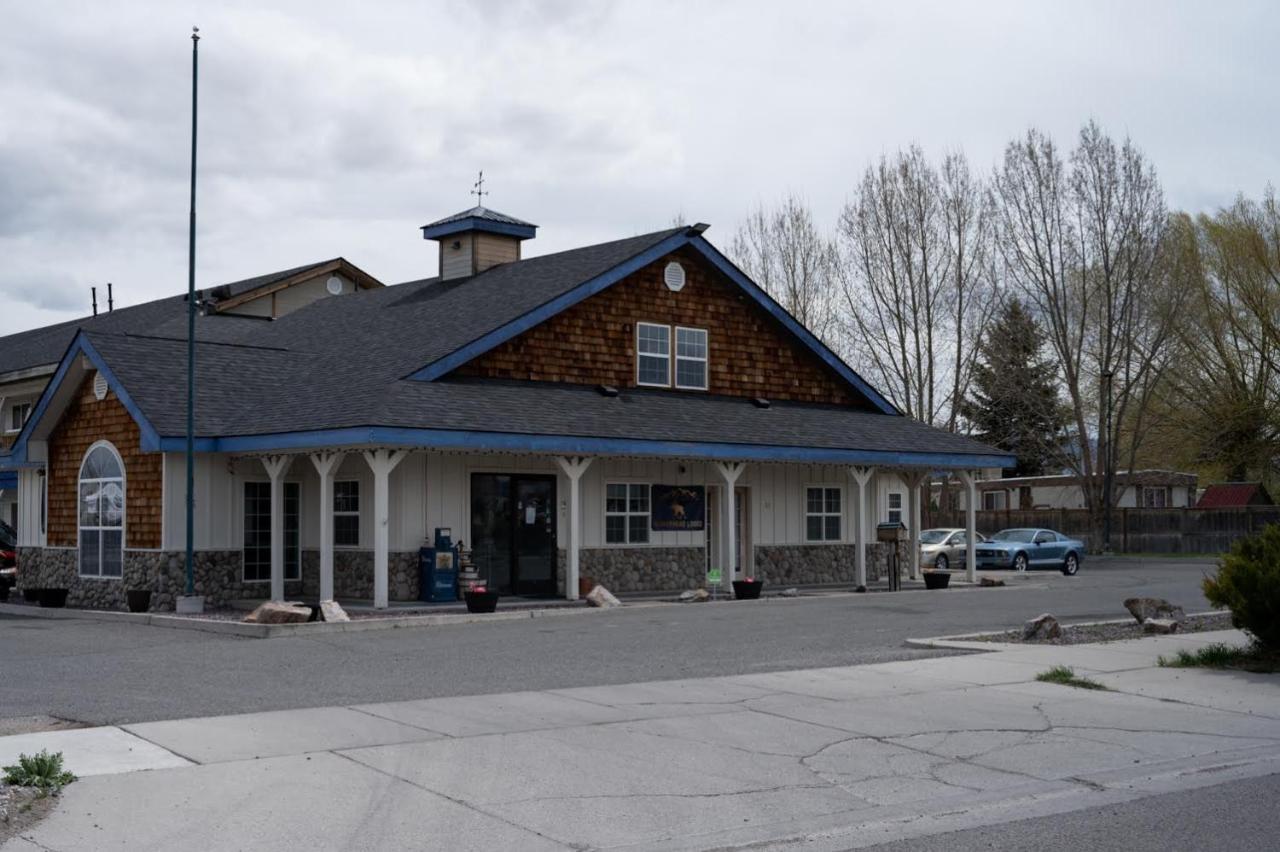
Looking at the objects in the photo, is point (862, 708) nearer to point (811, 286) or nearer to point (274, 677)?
point (274, 677)

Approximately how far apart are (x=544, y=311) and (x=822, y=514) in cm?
855

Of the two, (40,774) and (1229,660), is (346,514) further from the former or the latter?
Answer: (40,774)

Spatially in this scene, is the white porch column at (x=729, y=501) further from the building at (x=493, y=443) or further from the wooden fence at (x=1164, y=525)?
the wooden fence at (x=1164, y=525)

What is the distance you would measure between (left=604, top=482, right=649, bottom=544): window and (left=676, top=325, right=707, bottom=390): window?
282 centimetres

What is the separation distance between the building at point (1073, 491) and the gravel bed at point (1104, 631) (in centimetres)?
3548

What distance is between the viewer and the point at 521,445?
76.8 feet

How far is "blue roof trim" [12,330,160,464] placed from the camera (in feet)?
77.7

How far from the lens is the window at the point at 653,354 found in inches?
1135

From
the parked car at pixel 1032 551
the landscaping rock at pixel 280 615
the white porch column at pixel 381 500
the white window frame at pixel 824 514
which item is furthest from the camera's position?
the parked car at pixel 1032 551

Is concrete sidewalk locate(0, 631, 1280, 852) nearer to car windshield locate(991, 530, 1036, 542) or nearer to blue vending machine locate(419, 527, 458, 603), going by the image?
blue vending machine locate(419, 527, 458, 603)

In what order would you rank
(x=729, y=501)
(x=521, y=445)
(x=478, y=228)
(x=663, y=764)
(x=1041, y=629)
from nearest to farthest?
(x=663, y=764), (x=1041, y=629), (x=521, y=445), (x=729, y=501), (x=478, y=228)

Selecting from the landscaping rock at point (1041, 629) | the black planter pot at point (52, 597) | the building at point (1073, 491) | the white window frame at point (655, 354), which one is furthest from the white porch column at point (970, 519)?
the building at point (1073, 491)

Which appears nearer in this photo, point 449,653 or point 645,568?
point 449,653

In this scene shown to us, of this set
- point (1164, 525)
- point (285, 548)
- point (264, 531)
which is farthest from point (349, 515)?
point (1164, 525)
